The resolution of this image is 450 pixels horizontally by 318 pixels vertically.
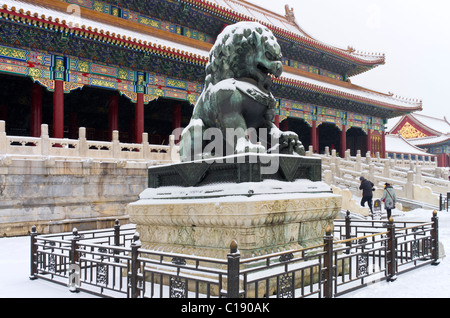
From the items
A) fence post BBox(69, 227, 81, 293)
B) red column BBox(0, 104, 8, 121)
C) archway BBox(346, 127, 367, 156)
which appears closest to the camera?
fence post BBox(69, 227, 81, 293)

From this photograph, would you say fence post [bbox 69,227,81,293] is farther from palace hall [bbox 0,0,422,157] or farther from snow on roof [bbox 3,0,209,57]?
snow on roof [bbox 3,0,209,57]

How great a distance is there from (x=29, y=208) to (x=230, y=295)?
27.0ft

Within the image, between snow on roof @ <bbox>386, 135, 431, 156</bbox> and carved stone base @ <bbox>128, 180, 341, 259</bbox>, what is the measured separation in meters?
28.5

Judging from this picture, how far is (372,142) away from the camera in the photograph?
26.4m

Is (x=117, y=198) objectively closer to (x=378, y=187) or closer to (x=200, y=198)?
(x=200, y=198)

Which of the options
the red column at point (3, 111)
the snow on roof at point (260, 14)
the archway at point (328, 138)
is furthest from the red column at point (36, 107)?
the archway at point (328, 138)

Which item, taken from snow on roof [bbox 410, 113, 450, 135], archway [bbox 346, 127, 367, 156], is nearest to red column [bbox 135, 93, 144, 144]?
archway [bbox 346, 127, 367, 156]

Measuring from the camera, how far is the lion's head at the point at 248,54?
16.7 ft

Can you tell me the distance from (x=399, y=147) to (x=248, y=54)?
102 ft

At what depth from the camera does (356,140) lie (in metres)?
27.2

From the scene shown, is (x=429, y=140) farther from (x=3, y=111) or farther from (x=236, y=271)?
(x=236, y=271)

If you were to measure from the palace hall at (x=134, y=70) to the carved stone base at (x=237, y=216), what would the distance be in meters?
8.64

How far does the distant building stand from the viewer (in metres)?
35.5

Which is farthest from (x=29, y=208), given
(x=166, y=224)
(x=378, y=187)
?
(x=378, y=187)
